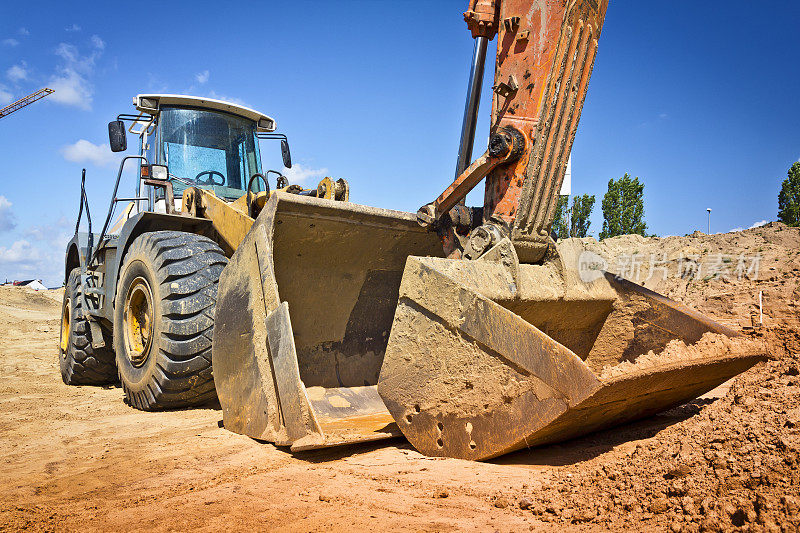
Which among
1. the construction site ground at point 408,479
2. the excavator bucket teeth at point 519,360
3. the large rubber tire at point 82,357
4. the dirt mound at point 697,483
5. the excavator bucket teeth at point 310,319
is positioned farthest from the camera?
the large rubber tire at point 82,357

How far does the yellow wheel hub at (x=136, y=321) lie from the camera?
15.7 ft

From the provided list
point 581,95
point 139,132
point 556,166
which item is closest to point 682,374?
point 556,166

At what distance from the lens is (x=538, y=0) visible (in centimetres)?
335

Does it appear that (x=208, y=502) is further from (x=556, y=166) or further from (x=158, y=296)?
(x=556, y=166)

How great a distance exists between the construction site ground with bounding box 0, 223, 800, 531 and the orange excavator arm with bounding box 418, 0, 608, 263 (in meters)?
1.24

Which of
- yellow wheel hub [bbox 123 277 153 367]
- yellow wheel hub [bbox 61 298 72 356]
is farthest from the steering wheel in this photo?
yellow wheel hub [bbox 61 298 72 356]

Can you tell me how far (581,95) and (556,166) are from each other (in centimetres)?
45

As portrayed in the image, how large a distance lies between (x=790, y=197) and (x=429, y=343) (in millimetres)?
28147

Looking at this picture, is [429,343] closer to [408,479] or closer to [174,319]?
[408,479]

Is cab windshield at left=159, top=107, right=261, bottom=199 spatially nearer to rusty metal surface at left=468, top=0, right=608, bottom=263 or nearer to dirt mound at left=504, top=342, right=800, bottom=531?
rusty metal surface at left=468, top=0, right=608, bottom=263

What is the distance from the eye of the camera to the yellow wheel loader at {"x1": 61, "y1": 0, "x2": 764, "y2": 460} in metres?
2.72

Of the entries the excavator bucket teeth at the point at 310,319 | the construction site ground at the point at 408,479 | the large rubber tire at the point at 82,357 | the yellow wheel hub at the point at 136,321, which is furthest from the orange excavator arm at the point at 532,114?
the large rubber tire at the point at 82,357

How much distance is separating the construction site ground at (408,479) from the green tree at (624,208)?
23.5m

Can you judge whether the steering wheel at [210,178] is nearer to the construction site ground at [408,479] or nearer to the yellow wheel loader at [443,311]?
the yellow wheel loader at [443,311]
